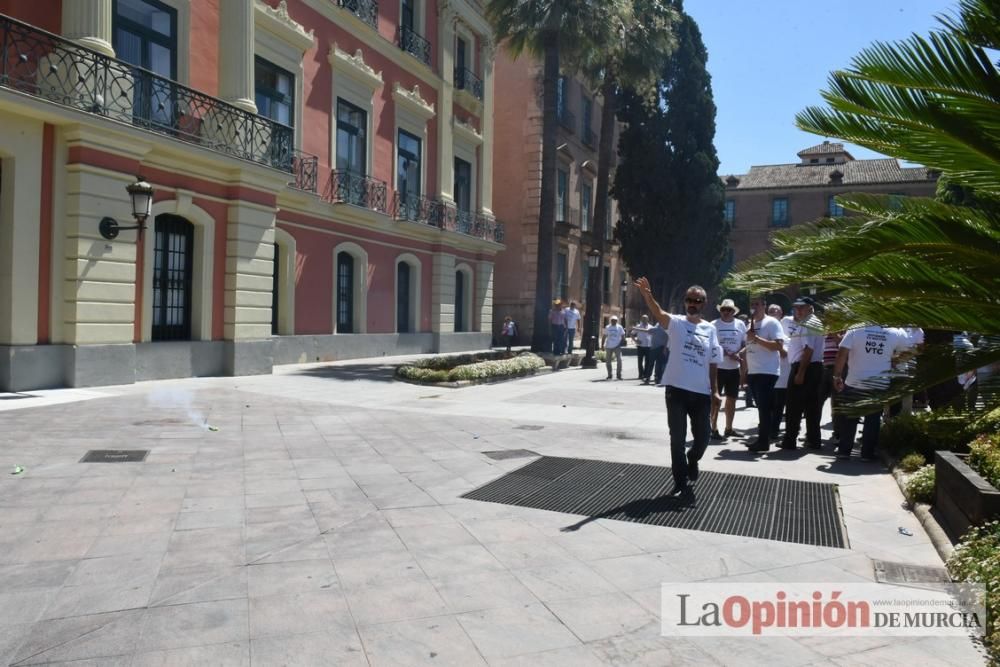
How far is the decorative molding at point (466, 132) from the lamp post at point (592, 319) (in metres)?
6.54

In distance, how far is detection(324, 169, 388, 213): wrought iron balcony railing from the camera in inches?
810

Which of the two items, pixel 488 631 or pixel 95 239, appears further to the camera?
pixel 95 239

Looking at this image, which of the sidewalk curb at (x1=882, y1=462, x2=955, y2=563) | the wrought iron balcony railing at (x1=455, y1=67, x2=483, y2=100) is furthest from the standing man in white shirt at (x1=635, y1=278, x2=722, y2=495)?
the wrought iron balcony railing at (x1=455, y1=67, x2=483, y2=100)

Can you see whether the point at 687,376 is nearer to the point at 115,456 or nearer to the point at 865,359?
the point at 865,359

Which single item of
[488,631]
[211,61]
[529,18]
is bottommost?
[488,631]

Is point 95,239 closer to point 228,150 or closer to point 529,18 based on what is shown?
point 228,150

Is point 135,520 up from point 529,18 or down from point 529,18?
down

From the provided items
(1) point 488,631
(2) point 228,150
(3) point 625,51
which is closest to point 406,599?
(1) point 488,631

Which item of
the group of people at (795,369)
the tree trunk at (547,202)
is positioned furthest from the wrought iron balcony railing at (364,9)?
the group of people at (795,369)

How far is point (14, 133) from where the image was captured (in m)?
11.5

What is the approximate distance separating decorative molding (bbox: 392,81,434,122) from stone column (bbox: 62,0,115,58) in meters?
11.6

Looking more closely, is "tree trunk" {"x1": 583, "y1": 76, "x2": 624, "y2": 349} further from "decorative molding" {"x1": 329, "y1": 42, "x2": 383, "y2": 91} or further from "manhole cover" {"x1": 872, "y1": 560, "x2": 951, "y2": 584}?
"manhole cover" {"x1": 872, "y1": 560, "x2": 951, "y2": 584}

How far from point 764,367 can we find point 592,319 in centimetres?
1723

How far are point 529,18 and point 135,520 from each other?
20.7 m
